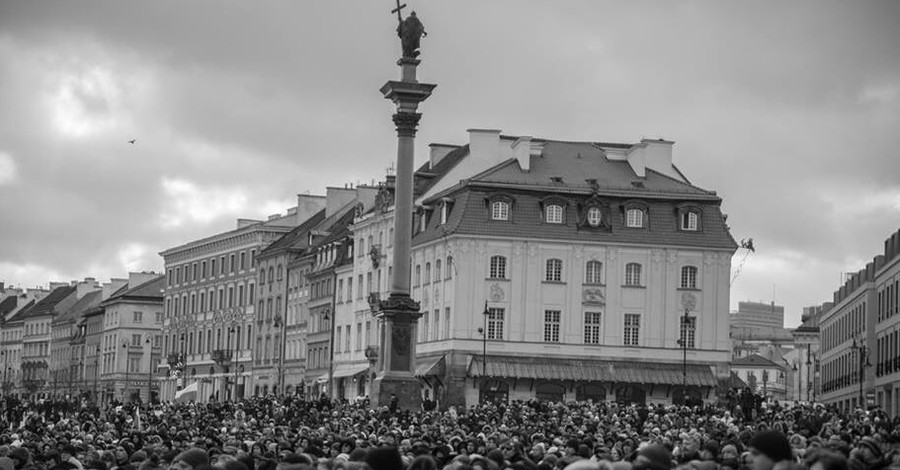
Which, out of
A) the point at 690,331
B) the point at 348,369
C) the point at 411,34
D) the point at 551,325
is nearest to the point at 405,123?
the point at 411,34

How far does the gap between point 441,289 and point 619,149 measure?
41.7 ft

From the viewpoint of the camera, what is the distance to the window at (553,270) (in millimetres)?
94688

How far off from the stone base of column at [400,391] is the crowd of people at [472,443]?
2.50 ft

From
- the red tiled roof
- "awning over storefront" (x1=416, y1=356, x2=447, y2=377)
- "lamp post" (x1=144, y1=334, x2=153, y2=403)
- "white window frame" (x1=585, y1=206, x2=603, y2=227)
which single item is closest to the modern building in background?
the red tiled roof

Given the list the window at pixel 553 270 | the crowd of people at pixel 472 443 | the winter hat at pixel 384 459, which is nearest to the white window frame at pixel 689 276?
the window at pixel 553 270

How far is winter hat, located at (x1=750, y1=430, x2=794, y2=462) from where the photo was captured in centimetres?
1359

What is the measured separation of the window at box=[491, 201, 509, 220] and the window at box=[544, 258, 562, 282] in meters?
3.28

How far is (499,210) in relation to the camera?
93.7 m

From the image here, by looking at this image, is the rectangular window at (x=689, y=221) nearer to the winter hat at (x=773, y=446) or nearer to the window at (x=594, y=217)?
the window at (x=594, y=217)

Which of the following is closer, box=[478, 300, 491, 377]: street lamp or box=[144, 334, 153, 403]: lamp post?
box=[478, 300, 491, 377]: street lamp

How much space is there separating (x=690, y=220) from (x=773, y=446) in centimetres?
8205

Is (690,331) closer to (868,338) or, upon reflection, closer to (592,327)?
(592,327)

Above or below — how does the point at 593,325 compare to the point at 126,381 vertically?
above

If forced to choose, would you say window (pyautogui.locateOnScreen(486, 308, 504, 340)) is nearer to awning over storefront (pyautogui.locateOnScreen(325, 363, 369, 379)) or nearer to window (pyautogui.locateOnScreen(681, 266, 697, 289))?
window (pyautogui.locateOnScreen(681, 266, 697, 289))
